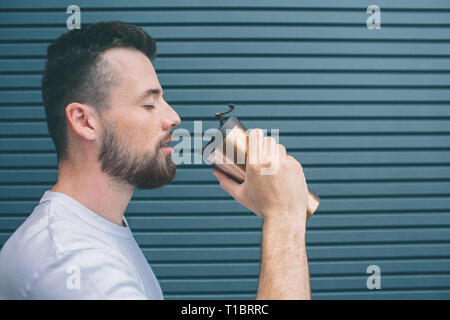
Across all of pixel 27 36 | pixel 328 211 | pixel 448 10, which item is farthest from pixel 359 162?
pixel 27 36

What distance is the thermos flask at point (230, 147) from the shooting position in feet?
4.33

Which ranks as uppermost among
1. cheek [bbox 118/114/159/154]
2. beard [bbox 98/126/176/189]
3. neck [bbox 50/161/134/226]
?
cheek [bbox 118/114/159/154]

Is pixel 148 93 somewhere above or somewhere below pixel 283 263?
above

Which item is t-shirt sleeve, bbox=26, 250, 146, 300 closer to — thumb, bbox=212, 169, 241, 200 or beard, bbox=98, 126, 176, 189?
beard, bbox=98, 126, 176, 189

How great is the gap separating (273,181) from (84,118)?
926 mm

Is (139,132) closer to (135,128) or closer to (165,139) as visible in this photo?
(135,128)

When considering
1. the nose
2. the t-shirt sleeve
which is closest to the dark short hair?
the nose

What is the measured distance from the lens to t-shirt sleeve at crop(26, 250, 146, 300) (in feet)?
3.03

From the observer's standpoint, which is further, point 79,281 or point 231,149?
point 231,149

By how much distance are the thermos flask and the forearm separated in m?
0.30

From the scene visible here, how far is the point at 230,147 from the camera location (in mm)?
1334

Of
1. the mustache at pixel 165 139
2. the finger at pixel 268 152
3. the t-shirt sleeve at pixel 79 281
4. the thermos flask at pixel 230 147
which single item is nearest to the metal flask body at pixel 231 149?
the thermos flask at pixel 230 147

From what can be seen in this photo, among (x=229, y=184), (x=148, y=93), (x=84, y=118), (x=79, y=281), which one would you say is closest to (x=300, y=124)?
(x=229, y=184)

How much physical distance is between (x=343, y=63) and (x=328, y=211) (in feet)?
4.67
